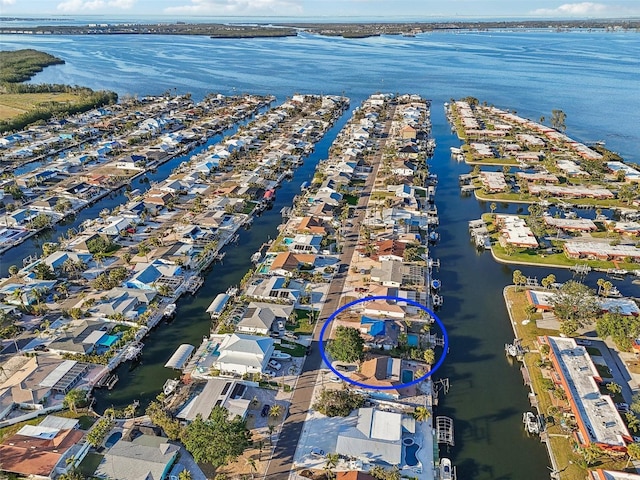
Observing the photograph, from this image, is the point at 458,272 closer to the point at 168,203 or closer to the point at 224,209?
the point at 224,209

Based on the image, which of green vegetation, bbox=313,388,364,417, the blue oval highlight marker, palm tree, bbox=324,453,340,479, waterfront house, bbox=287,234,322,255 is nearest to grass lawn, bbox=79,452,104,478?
palm tree, bbox=324,453,340,479

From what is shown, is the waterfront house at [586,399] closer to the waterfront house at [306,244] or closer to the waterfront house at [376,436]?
the waterfront house at [376,436]

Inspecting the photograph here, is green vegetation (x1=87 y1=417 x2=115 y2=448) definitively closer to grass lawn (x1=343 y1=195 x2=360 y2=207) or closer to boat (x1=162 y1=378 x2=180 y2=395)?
boat (x1=162 y1=378 x2=180 y2=395)

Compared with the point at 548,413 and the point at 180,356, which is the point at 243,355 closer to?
the point at 180,356

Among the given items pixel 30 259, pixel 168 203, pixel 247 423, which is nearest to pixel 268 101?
pixel 168 203

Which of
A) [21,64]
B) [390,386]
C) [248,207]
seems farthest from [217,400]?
[21,64]

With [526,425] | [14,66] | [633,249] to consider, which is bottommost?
[526,425]

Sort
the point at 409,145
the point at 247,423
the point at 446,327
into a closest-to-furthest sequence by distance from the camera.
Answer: the point at 247,423, the point at 446,327, the point at 409,145

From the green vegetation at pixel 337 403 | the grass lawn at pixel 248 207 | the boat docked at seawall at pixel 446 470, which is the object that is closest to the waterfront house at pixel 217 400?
the green vegetation at pixel 337 403
